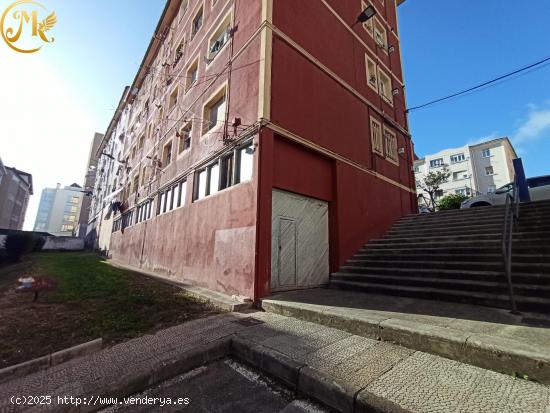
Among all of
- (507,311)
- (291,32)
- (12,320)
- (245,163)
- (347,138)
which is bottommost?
(12,320)

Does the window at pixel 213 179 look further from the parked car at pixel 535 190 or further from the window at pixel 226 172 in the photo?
the parked car at pixel 535 190

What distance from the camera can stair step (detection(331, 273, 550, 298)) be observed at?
172 inches

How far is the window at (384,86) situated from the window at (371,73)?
39cm

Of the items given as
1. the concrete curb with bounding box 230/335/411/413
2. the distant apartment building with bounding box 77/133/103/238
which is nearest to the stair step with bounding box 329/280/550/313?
the concrete curb with bounding box 230/335/411/413

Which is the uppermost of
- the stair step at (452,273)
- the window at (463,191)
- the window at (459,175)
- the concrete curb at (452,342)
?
the window at (459,175)

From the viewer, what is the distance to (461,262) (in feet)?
19.5

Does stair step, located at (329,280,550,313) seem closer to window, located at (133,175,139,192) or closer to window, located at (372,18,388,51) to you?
window, located at (372,18,388,51)

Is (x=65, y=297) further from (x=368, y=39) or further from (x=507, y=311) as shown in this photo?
(x=368, y=39)

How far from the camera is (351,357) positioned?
302 cm

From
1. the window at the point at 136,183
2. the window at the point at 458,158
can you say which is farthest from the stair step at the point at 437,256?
the window at the point at 458,158

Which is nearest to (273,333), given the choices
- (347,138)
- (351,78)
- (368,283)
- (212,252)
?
(368,283)

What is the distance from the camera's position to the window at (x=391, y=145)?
1210cm

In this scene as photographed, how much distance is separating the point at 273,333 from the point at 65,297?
5637mm

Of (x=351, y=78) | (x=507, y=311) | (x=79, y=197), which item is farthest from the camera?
(x=79, y=197)
